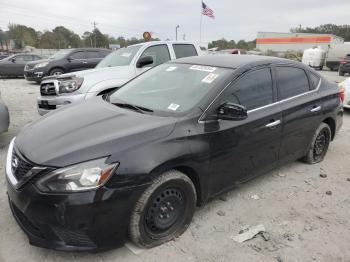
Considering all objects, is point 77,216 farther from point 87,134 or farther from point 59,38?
point 59,38

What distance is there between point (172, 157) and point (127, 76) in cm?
415

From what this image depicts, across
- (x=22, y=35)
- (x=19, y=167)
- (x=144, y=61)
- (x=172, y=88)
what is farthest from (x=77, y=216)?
(x=22, y=35)

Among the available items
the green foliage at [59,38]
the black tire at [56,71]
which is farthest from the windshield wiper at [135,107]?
the green foliage at [59,38]

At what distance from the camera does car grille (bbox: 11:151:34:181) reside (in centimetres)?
251

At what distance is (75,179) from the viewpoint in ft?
7.78

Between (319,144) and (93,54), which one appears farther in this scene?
(93,54)

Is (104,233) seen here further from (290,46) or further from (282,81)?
(290,46)

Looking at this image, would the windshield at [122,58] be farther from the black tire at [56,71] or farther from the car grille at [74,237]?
the black tire at [56,71]

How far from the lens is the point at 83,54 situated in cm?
1414

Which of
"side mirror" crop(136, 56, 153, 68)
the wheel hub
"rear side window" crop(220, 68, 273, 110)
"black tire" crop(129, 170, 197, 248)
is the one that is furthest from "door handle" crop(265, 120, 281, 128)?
"side mirror" crop(136, 56, 153, 68)

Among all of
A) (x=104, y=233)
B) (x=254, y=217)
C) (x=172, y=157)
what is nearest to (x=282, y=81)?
(x=254, y=217)

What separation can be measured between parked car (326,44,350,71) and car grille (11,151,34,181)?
28.0 meters

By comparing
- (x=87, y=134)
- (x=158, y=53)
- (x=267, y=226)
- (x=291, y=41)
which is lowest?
(x=267, y=226)

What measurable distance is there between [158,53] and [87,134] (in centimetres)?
489
